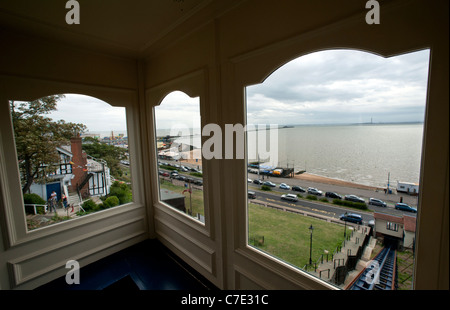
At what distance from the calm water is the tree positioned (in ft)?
8.48

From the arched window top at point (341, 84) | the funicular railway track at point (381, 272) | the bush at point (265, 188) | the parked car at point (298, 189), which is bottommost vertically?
the funicular railway track at point (381, 272)

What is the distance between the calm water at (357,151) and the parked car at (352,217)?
216 millimetres

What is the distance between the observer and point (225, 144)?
1.75 meters

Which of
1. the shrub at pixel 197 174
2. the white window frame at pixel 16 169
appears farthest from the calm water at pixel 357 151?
the white window frame at pixel 16 169

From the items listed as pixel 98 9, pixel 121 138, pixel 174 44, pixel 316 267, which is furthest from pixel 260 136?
pixel 121 138

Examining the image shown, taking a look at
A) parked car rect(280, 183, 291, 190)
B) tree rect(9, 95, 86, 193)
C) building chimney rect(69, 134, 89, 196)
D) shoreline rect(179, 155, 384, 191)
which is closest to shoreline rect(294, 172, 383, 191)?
shoreline rect(179, 155, 384, 191)

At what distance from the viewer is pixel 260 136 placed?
162 centimetres

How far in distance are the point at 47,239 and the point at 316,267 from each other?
2.90 metres

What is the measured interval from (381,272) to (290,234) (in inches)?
22.4

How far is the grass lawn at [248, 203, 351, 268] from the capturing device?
130cm

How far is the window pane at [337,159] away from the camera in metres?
1.00

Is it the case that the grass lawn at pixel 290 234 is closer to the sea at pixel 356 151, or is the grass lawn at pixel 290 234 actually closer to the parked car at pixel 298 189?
the parked car at pixel 298 189

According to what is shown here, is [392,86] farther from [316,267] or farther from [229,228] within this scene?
[229,228]

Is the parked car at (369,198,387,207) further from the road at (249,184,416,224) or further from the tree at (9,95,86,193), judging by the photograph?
the tree at (9,95,86,193)
